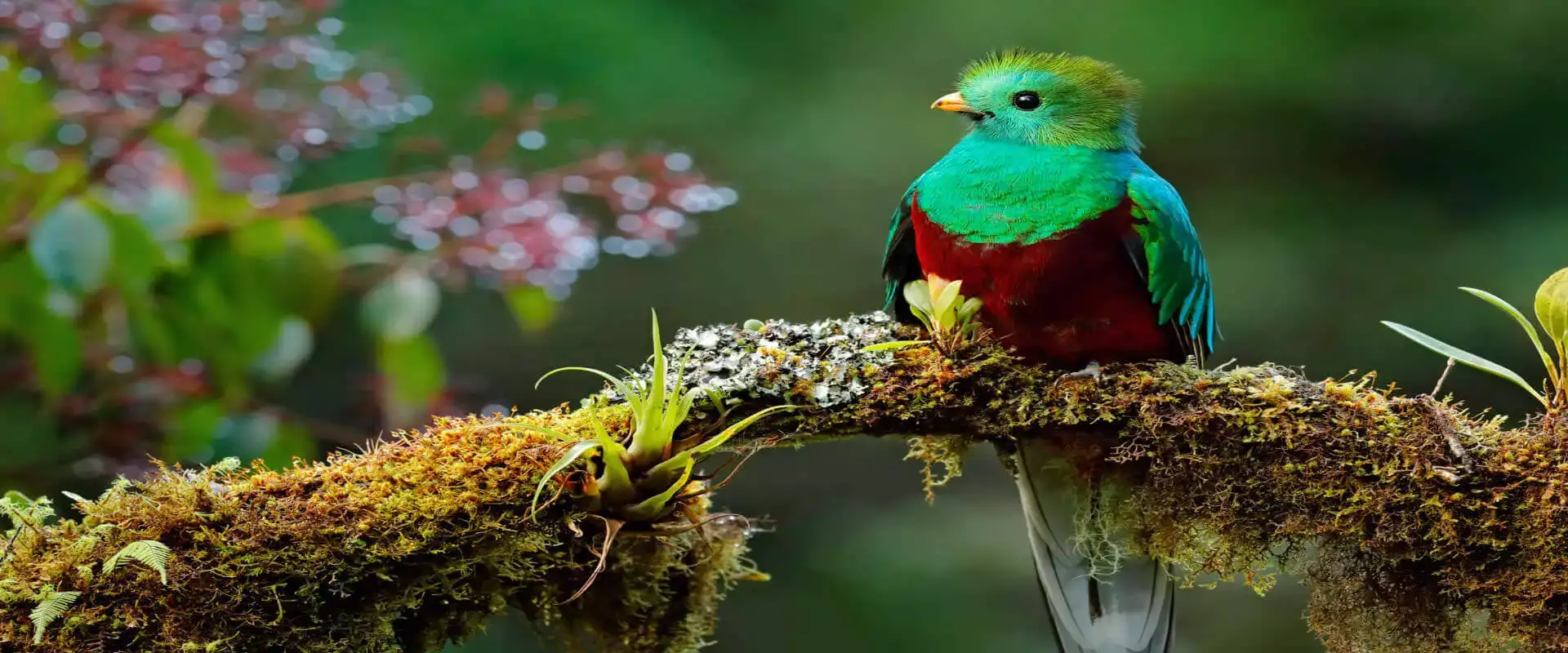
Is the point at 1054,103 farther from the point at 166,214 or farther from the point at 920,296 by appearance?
the point at 166,214

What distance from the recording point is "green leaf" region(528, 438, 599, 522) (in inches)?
50.8

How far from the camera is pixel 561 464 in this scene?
1.28m

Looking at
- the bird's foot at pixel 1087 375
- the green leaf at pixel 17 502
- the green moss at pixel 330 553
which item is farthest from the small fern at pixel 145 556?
the bird's foot at pixel 1087 375

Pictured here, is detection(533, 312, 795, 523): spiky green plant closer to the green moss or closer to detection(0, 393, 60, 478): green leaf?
the green moss

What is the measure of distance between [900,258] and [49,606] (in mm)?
1226

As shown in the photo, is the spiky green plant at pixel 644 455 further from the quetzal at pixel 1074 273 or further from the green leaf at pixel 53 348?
the green leaf at pixel 53 348

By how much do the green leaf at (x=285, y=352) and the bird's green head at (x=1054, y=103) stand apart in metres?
1.11

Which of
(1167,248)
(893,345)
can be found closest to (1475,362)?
(1167,248)

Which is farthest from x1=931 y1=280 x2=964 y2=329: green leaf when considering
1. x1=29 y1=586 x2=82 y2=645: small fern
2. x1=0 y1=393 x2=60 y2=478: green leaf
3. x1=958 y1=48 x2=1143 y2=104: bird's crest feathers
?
x1=0 y1=393 x2=60 y2=478: green leaf

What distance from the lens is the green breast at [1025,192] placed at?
168 centimetres

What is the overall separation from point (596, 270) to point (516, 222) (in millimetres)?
2597

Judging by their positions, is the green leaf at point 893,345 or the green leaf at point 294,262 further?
the green leaf at point 294,262

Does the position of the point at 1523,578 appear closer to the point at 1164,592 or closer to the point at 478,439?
the point at 1164,592

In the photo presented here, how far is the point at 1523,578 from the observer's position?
52.9 inches
